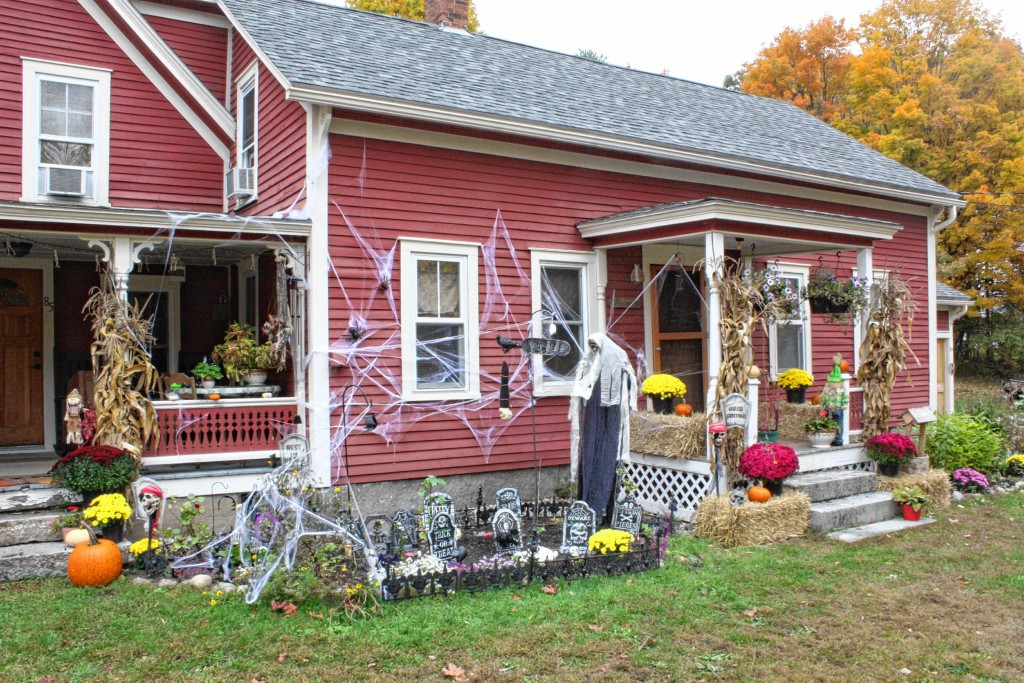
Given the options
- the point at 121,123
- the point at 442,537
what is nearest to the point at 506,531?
the point at 442,537

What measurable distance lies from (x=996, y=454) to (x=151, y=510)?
446 inches

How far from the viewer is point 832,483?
9461mm

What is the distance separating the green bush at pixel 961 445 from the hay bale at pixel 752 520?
437 centimetres

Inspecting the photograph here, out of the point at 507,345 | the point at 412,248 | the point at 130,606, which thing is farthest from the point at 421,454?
the point at 130,606

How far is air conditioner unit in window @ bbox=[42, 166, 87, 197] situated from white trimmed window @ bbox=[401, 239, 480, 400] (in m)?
4.10

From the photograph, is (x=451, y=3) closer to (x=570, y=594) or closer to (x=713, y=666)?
(x=570, y=594)

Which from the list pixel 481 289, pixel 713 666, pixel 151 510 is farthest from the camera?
pixel 481 289

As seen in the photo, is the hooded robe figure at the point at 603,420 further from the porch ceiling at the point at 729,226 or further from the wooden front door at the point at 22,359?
the wooden front door at the point at 22,359

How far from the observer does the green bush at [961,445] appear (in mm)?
11883

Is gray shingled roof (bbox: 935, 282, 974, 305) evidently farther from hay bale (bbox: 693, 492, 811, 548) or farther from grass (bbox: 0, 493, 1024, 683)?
grass (bbox: 0, 493, 1024, 683)

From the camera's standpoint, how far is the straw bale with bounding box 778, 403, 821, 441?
1106 cm

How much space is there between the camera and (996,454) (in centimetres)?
1222

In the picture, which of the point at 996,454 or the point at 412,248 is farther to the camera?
the point at 996,454

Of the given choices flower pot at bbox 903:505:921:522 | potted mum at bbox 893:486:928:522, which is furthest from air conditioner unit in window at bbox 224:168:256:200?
flower pot at bbox 903:505:921:522
